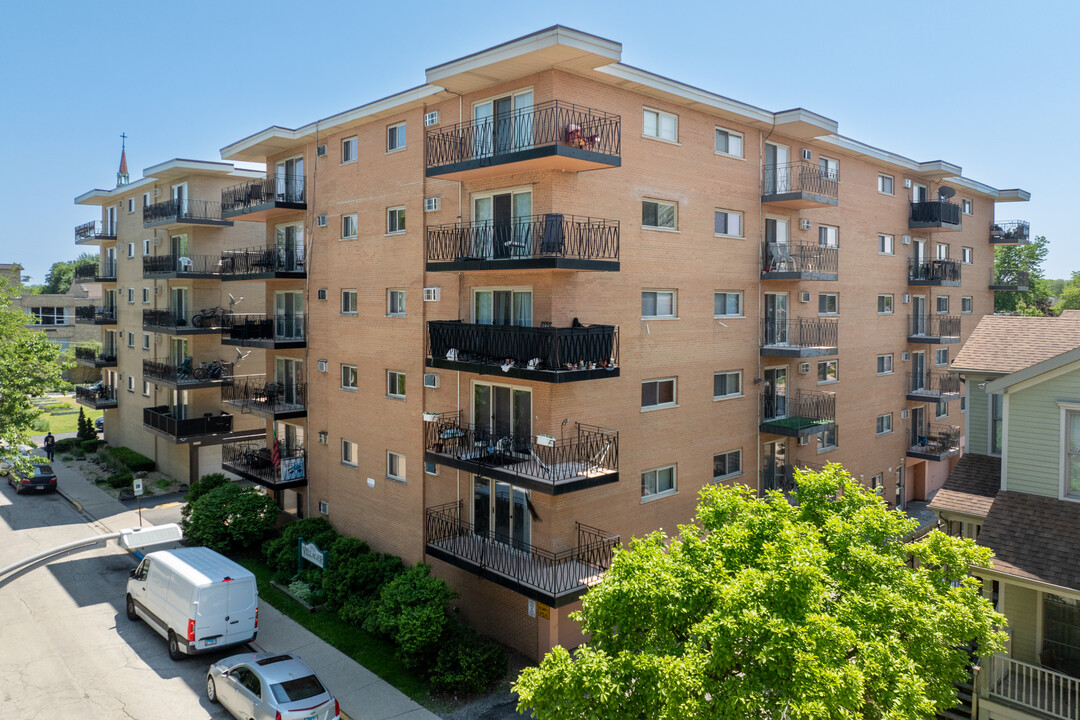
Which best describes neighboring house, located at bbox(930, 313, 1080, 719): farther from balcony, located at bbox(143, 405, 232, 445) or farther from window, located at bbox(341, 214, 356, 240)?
balcony, located at bbox(143, 405, 232, 445)

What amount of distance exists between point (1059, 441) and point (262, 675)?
1611cm

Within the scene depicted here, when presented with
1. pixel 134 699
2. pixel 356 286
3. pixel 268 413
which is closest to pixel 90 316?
pixel 268 413

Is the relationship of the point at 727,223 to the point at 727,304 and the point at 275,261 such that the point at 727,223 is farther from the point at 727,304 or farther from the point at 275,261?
the point at 275,261

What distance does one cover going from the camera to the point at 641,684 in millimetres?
10320

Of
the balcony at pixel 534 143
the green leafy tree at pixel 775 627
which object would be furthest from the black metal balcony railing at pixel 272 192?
the green leafy tree at pixel 775 627

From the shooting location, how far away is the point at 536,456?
672 inches

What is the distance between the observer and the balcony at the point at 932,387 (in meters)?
30.5

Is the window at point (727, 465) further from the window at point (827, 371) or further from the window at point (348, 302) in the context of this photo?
the window at point (348, 302)

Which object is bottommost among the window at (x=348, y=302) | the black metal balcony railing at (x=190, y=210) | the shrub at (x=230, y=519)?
the shrub at (x=230, y=519)

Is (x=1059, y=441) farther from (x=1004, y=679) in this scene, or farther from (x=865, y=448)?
(x=865, y=448)

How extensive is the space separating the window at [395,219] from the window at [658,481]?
10009 mm

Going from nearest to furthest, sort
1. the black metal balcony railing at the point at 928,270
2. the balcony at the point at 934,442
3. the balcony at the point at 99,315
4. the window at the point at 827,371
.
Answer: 1. the window at the point at 827,371
2. the balcony at the point at 934,442
3. the black metal balcony railing at the point at 928,270
4. the balcony at the point at 99,315

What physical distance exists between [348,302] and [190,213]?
45.7 ft

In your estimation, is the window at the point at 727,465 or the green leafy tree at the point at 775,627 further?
the window at the point at 727,465
